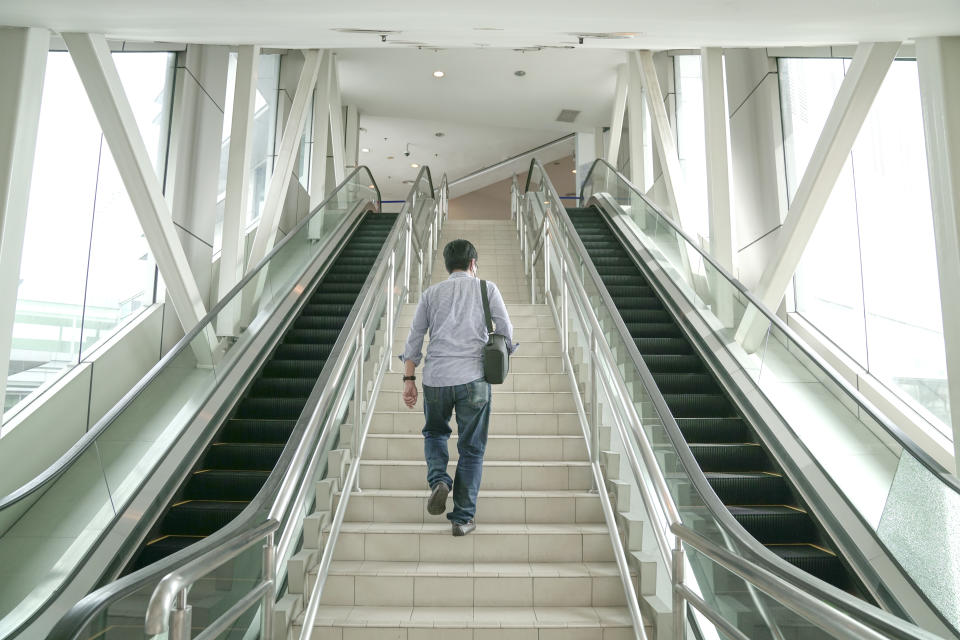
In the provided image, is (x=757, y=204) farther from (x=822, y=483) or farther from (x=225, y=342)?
(x=225, y=342)

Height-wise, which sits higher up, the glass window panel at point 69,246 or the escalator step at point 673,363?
the glass window panel at point 69,246

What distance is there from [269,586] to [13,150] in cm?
300

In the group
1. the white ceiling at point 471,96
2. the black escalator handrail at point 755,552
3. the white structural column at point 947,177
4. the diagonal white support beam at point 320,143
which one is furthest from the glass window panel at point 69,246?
the white ceiling at point 471,96

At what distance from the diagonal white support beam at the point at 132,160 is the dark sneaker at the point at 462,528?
2171 mm

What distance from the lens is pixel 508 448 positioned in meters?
4.43

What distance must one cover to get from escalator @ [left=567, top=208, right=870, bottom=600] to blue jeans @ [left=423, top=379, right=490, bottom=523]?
1.46 metres

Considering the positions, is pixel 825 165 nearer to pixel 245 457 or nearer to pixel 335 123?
pixel 245 457

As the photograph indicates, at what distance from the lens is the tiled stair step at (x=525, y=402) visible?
17.0 feet

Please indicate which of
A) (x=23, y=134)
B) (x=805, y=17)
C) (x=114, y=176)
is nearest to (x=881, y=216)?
(x=805, y=17)

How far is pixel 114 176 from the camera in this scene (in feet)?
21.0

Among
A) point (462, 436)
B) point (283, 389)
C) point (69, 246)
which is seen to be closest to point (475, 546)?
point (462, 436)

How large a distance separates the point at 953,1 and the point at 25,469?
267 inches

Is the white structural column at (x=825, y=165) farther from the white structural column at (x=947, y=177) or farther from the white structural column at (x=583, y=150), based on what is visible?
the white structural column at (x=583, y=150)

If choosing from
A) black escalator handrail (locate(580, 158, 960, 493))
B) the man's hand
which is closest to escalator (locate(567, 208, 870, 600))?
black escalator handrail (locate(580, 158, 960, 493))
